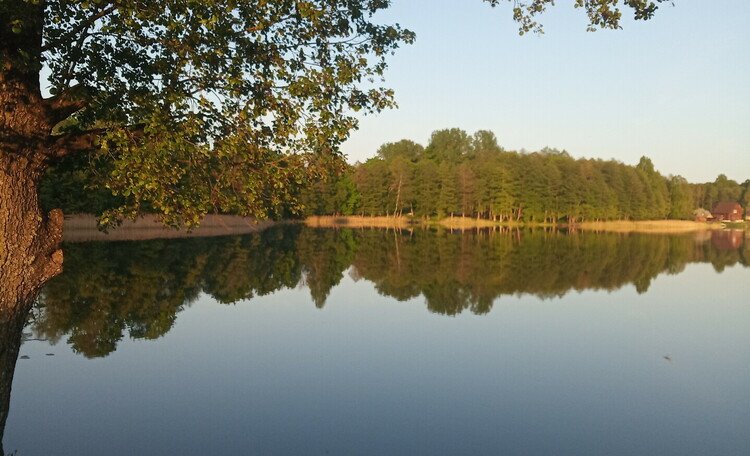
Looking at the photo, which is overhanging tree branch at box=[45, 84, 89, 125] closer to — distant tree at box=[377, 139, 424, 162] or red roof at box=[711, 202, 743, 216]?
distant tree at box=[377, 139, 424, 162]

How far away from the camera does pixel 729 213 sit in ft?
452

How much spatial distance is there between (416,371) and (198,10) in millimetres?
7472

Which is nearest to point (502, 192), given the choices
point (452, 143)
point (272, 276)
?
point (452, 143)

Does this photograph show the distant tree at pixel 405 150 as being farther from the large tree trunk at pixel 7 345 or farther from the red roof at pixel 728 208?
the large tree trunk at pixel 7 345

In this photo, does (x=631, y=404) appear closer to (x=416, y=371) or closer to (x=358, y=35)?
Result: (x=416, y=371)

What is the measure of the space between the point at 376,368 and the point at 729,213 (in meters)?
154

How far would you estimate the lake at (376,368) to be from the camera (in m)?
7.75

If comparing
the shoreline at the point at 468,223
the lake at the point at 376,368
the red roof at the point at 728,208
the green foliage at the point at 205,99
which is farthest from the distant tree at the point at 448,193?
the green foliage at the point at 205,99

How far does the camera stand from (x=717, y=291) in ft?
74.1

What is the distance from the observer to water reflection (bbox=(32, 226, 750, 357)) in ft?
Result: 48.7

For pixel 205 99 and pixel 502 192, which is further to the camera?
pixel 502 192

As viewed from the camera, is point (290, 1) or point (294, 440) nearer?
point (290, 1)

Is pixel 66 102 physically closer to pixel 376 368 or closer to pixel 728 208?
pixel 376 368

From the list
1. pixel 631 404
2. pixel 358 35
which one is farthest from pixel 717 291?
pixel 358 35
